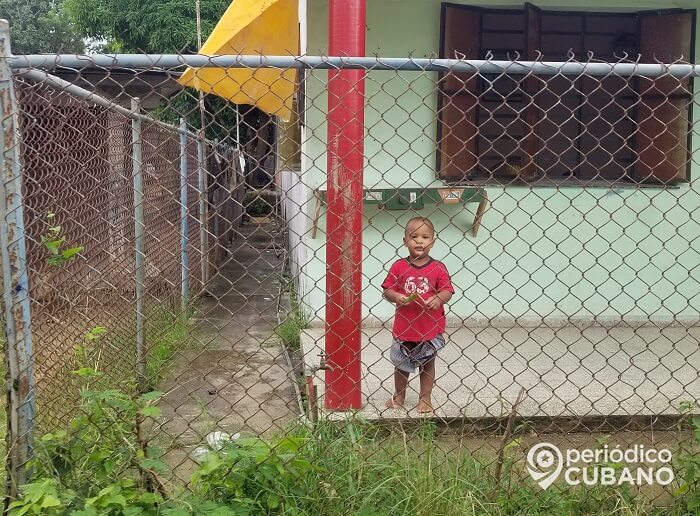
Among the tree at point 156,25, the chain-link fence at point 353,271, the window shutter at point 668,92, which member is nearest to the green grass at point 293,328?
the chain-link fence at point 353,271

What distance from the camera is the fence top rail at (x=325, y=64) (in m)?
2.33

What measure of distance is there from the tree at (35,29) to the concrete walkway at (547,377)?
2797 cm

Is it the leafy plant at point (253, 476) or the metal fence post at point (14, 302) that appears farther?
the leafy plant at point (253, 476)

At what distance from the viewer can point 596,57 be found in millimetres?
6125

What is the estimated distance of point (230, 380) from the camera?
498cm

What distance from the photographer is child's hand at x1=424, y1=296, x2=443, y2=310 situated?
3.75m

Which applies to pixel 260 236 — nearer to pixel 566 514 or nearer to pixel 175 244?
pixel 175 244

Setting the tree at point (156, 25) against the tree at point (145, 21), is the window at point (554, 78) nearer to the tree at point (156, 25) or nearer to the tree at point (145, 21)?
the tree at point (156, 25)

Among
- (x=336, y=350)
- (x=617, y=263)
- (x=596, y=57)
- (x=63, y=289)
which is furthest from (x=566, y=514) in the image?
(x=596, y=57)

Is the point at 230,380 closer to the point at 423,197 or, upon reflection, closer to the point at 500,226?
the point at 423,197

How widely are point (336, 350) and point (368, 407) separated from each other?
0.58m

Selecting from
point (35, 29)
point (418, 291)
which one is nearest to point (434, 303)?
point (418, 291)

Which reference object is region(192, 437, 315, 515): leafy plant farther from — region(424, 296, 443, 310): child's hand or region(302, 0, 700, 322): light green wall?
region(302, 0, 700, 322): light green wall

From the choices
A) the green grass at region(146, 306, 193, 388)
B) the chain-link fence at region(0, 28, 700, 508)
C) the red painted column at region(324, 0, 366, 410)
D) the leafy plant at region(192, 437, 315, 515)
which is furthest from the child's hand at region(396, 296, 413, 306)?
the green grass at region(146, 306, 193, 388)
